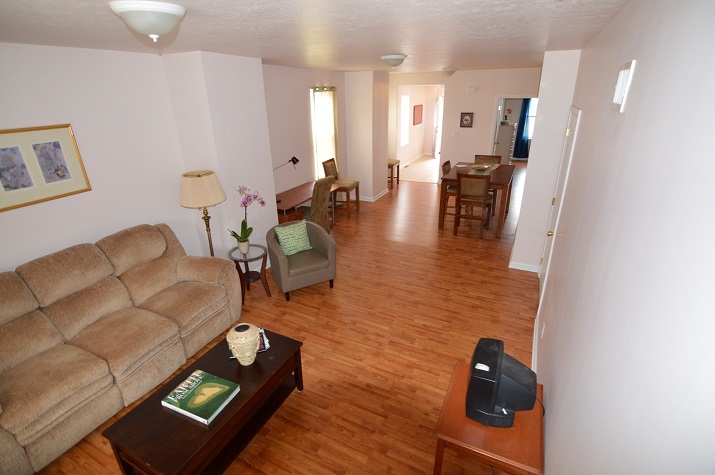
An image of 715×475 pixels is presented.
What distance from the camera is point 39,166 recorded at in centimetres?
283

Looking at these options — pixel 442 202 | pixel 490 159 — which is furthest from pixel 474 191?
pixel 490 159

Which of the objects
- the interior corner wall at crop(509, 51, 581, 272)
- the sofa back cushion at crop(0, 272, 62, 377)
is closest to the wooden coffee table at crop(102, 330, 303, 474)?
the sofa back cushion at crop(0, 272, 62, 377)

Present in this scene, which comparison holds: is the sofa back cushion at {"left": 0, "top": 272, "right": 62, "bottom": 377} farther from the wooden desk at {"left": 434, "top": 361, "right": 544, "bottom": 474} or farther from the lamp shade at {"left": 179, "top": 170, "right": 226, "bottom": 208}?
the wooden desk at {"left": 434, "top": 361, "right": 544, "bottom": 474}

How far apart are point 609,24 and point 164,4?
2442 mm

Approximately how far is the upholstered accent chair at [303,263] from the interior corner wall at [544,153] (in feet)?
8.06

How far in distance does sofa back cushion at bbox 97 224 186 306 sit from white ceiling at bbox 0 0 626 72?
5.24ft

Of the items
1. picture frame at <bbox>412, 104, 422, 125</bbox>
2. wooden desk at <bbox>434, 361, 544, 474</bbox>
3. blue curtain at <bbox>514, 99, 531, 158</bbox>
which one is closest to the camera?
wooden desk at <bbox>434, 361, 544, 474</bbox>

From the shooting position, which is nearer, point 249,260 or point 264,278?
point 249,260

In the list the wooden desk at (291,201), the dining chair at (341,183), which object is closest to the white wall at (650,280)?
the wooden desk at (291,201)

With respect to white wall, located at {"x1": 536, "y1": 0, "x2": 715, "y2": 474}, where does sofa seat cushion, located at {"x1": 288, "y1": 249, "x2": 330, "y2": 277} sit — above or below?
below

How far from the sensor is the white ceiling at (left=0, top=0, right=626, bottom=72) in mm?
1712

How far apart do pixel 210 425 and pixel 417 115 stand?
1088 cm

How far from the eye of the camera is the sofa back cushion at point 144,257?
3.12 m

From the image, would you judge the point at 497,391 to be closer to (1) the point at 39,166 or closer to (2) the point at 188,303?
(2) the point at 188,303
